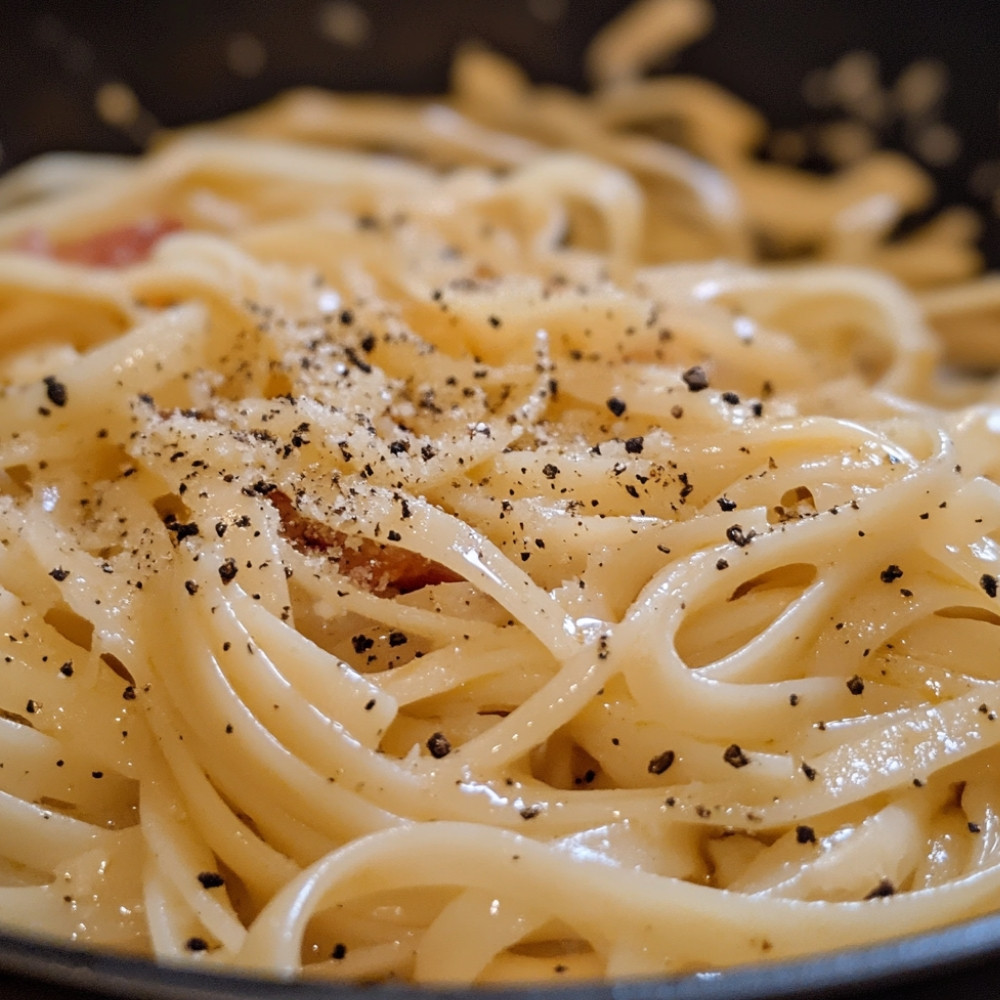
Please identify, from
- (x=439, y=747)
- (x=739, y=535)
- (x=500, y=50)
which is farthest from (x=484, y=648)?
(x=500, y=50)

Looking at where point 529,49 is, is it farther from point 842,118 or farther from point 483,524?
point 483,524

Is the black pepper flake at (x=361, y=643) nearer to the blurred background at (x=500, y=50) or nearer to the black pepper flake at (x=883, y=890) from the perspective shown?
the black pepper flake at (x=883, y=890)

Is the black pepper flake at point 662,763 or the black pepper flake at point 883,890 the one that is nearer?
the black pepper flake at point 883,890

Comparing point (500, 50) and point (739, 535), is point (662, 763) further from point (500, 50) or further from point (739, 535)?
point (500, 50)

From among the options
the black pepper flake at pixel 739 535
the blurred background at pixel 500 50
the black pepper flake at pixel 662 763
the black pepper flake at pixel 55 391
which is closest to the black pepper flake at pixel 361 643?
the black pepper flake at pixel 662 763

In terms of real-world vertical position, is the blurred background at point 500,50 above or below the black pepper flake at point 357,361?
above

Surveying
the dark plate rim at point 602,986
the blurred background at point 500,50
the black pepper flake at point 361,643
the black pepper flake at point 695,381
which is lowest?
the dark plate rim at point 602,986
